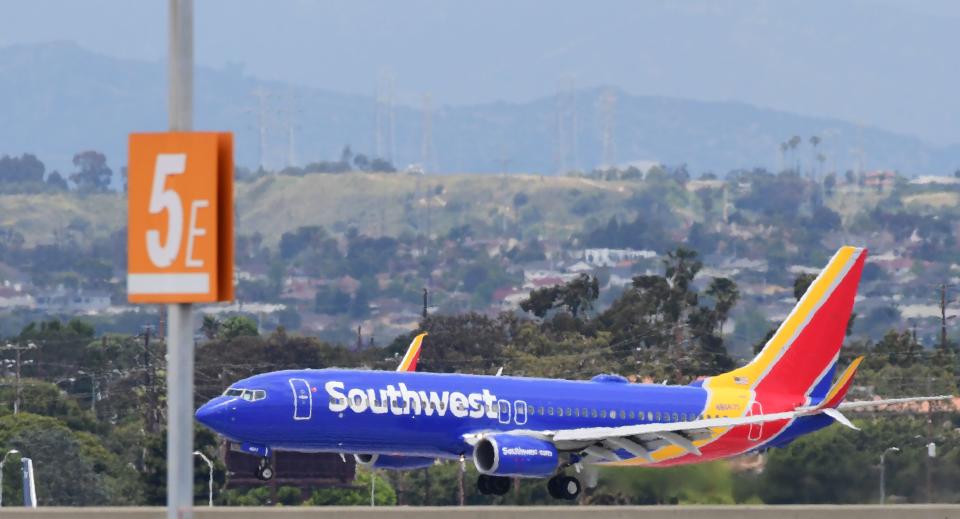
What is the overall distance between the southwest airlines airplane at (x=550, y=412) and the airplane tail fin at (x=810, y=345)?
0.04 m

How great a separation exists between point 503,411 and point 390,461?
127 inches

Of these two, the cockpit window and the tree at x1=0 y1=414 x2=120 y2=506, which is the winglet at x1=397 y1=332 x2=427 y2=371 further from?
the tree at x1=0 y1=414 x2=120 y2=506

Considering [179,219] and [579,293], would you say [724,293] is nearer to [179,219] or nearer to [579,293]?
[579,293]

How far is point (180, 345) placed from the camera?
16.7 m

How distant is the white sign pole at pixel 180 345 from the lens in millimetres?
16734

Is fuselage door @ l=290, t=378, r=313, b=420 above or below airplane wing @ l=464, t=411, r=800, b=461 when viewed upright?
above

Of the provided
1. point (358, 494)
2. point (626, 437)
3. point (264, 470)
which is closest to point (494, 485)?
point (626, 437)

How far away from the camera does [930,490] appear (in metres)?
56.7

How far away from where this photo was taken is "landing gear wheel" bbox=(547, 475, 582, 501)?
56.9m

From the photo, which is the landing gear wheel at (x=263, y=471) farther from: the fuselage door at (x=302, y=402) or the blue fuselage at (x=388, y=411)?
the fuselage door at (x=302, y=402)

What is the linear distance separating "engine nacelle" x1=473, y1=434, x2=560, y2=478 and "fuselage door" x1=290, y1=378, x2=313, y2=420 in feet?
16.3

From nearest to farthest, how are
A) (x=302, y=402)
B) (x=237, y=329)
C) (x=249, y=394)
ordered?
(x=302, y=402)
(x=249, y=394)
(x=237, y=329)

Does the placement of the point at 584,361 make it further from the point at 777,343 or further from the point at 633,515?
the point at 633,515

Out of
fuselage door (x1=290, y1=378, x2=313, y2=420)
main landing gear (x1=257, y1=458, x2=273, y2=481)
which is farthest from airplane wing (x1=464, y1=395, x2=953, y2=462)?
main landing gear (x1=257, y1=458, x2=273, y2=481)
